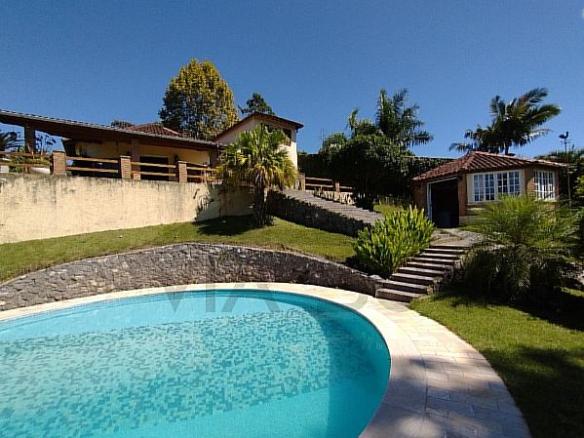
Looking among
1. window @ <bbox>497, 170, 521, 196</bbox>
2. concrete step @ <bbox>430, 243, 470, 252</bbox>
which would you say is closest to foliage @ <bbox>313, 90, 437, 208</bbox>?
window @ <bbox>497, 170, 521, 196</bbox>

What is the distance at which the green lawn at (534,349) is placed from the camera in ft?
10.8

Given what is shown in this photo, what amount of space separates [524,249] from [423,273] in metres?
2.71

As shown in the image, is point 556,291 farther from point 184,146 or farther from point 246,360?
point 184,146

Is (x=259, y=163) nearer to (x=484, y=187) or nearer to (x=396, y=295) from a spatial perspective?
(x=396, y=295)

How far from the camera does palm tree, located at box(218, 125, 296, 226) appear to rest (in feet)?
47.8

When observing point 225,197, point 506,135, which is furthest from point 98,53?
point 506,135

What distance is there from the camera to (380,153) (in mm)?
21547

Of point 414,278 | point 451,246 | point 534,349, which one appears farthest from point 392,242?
point 534,349

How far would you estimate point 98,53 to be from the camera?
57.0 ft

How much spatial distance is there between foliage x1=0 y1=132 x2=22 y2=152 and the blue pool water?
25438 mm

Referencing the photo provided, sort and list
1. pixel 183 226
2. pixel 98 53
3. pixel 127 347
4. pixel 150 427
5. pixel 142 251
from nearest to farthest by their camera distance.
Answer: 1. pixel 150 427
2. pixel 127 347
3. pixel 142 251
4. pixel 183 226
5. pixel 98 53

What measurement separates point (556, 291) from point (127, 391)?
10.1 meters

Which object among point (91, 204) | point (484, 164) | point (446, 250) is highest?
point (484, 164)

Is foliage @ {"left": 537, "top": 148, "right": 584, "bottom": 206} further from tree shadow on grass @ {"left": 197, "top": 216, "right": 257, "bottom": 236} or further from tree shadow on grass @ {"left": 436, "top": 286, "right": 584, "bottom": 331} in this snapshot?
tree shadow on grass @ {"left": 197, "top": 216, "right": 257, "bottom": 236}
